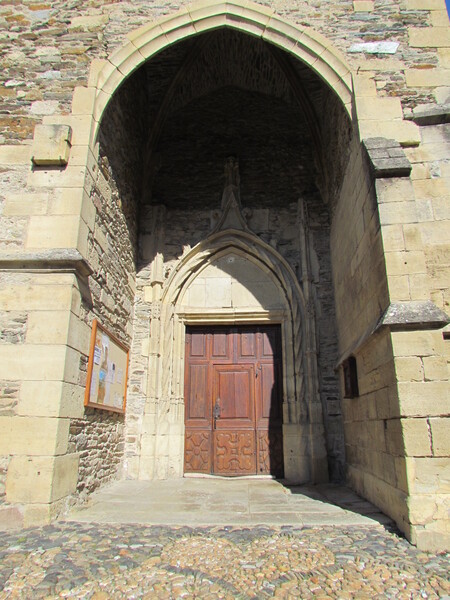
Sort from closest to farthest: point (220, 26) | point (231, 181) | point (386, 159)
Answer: point (386, 159), point (220, 26), point (231, 181)

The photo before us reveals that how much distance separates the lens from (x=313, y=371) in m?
5.59

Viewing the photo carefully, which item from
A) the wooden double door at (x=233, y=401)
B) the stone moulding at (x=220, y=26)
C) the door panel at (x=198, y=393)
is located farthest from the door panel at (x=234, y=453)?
the stone moulding at (x=220, y=26)

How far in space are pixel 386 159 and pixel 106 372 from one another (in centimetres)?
352

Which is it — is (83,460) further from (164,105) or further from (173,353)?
(164,105)

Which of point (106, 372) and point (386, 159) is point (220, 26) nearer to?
point (386, 159)

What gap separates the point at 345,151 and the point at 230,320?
2.66m

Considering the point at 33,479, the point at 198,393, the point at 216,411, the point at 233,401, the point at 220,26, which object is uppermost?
the point at 220,26

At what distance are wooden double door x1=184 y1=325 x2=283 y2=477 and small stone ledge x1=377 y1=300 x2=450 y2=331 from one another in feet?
9.16

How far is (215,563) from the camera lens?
248cm

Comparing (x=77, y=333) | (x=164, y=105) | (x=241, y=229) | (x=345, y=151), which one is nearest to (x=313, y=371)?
(x=241, y=229)

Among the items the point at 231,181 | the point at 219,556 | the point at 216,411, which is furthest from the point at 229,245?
the point at 219,556

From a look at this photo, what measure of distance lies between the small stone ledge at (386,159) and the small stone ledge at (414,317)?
1.21 m

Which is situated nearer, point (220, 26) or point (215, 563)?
point (215, 563)

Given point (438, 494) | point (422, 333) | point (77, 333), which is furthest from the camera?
point (77, 333)
